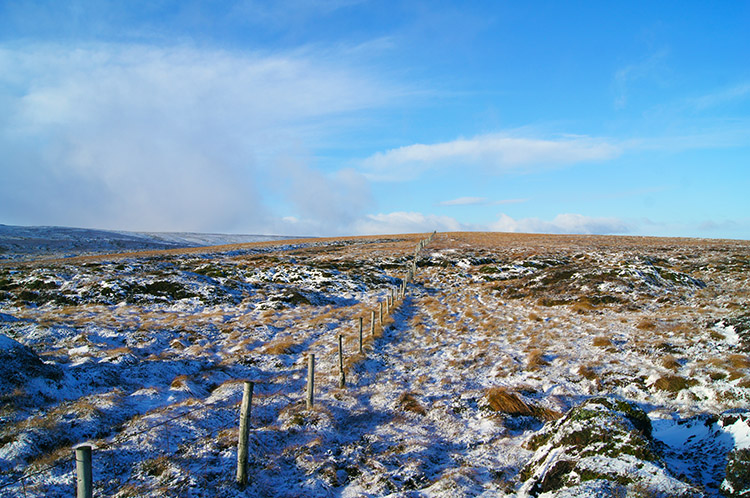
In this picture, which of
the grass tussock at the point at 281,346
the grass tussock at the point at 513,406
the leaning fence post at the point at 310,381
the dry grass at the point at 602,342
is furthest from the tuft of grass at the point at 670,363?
the grass tussock at the point at 281,346

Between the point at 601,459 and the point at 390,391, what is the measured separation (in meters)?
6.67

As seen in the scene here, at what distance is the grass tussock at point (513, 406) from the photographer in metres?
9.77

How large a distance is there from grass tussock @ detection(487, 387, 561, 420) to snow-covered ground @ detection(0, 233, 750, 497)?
0.05 metres

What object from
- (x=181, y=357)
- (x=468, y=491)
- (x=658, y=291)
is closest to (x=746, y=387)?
(x=468, y=491)

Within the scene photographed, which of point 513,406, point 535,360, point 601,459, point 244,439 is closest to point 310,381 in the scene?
point 244,439

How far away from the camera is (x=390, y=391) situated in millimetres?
11633

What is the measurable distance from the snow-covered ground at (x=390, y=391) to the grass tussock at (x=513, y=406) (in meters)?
0.05

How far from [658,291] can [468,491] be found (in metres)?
22.7

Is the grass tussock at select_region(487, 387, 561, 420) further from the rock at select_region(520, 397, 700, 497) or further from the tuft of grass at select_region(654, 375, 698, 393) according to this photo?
the tuft of grass at select_region(654, 375, 698, 393)

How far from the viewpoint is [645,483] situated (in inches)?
197

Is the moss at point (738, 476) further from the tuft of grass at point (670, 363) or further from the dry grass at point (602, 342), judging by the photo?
the dry grass at point (602, 342)

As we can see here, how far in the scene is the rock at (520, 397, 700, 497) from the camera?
5.06 meters

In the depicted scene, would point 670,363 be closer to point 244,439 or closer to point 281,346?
point 244,439

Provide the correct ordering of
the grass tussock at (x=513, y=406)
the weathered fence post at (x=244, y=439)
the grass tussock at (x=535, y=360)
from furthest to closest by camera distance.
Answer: the grass tussock at (x=535, y=360) → the grass tussock at (x=513, y=406) → the weathered fence post at (x=244, y=439)
